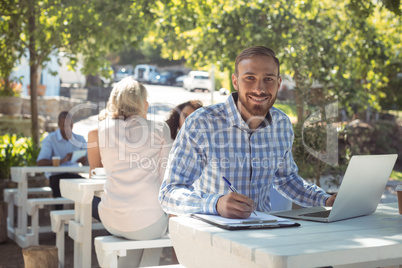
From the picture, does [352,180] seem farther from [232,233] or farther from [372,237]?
[232,233]

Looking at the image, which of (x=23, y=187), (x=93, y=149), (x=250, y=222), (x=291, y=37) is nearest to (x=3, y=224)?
(x=23, y=187)

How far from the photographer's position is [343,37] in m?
9.16

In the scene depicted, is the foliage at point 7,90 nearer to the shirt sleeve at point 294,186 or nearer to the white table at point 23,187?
the white table at point 23,187

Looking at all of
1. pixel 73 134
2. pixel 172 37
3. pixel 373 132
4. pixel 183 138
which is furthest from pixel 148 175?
pixel 373 132

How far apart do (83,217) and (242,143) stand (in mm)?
1816

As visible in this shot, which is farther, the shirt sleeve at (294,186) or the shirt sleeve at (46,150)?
the shirt sleeve at (46,150)

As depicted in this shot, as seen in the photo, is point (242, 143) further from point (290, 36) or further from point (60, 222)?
point (290, 36)

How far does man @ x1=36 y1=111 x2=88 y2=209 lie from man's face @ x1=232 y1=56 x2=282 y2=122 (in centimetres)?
393

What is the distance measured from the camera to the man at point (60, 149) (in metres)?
5.90

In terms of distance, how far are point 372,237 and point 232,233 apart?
1.34 feet

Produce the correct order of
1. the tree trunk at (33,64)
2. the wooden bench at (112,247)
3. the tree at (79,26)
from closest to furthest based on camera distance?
the wooden bench at (112,247)
the tree at (79,26)
the tree trunk at (33,64)

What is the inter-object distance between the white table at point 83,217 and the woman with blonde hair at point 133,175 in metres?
0.31

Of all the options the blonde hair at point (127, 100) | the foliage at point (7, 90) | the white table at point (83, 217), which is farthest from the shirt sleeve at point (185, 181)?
the foliage at point (7, 90)

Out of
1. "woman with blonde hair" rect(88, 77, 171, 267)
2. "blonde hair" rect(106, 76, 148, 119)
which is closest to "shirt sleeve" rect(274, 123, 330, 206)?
"woman with blonde hair" rect(88, 77, 171, 267)
